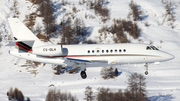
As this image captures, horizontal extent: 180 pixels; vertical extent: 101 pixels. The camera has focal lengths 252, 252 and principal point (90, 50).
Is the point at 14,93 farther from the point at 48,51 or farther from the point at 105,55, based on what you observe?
the point at 105,55

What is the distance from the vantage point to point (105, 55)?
3531 cm

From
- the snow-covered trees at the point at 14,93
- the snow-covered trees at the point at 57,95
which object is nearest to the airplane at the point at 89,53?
the snow-covered trees at the point at 57,95

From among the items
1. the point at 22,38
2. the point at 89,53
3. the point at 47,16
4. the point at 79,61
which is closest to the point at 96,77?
the point at 47,16

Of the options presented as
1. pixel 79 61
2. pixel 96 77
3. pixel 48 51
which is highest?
pixel 48 51

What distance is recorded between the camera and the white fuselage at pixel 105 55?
35.3 meters

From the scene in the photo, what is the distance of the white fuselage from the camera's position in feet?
116

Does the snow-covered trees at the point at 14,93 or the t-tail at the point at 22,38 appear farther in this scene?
the snow-covered trees at the point at 14,93

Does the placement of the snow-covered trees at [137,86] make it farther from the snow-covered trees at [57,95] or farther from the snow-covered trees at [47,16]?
the snow-covered trees at [47,16]

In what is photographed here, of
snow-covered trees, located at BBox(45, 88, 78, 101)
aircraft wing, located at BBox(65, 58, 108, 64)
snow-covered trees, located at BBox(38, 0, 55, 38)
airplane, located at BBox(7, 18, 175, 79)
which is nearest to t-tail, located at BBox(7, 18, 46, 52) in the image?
airplane, located at BBox(7, 18, 175, 79)

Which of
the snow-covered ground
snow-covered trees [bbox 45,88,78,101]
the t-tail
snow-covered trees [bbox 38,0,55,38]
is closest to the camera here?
the t-tail

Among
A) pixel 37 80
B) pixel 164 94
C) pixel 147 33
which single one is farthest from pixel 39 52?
pixel 147 33

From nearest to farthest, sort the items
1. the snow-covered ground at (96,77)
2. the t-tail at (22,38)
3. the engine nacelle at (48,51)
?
the engine nacelle at (48,51)
the t-tail at (22,38)
the snow-covered ground at (96,77)

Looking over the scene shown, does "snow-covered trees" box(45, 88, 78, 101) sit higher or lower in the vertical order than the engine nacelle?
lower

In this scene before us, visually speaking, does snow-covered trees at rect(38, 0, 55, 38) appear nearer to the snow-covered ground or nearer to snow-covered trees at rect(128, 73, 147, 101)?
the snow-covered ground
